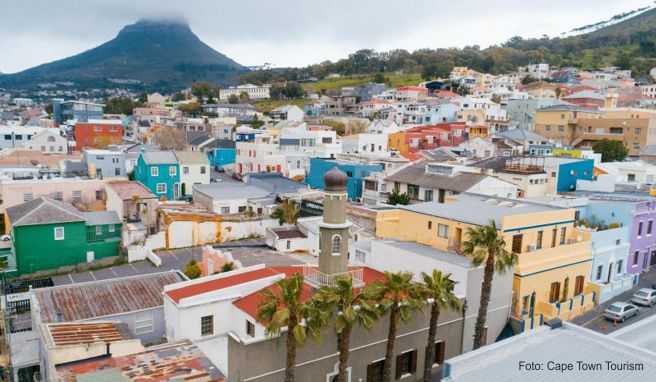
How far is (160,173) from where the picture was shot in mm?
57031

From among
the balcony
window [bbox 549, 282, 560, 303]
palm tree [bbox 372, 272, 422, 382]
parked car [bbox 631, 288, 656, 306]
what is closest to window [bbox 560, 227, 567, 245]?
the balcony

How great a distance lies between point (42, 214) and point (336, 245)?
2816cm

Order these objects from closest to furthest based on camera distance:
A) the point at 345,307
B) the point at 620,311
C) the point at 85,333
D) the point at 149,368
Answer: the point at 149,368 < the point at 345,307 < the point at 85,333 < the point at 620,311

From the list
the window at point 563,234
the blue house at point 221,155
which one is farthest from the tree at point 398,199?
the blue house at point 221,155

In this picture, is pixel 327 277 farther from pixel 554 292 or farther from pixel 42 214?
pixel 42 214

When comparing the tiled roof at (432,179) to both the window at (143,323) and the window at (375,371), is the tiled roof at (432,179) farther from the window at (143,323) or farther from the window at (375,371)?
the window at (143,323)

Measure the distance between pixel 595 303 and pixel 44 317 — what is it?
1230 inches

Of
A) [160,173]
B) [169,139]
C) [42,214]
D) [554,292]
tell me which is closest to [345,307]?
[554,292]

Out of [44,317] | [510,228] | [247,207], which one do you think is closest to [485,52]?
[247,207]

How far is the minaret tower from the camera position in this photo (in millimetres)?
21828

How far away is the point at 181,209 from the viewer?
151ft

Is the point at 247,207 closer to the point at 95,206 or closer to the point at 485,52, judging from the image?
the point at 95,206

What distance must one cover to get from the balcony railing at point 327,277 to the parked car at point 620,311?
16.5 metres

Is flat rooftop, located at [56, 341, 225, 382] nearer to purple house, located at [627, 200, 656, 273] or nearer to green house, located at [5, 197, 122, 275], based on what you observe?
green house, located at [5, 197, 122, 275]
